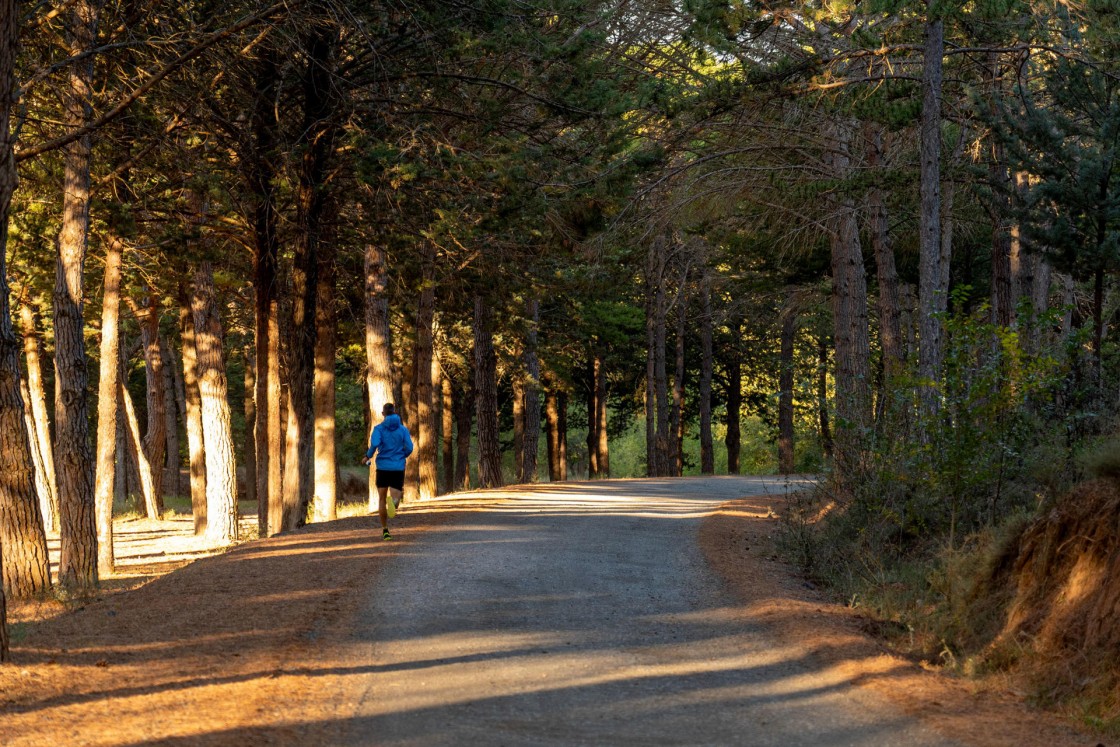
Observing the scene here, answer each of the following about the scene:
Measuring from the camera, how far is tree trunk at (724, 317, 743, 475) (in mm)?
50312

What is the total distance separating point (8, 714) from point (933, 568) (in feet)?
28.7

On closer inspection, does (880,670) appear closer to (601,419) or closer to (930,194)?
(930,194)

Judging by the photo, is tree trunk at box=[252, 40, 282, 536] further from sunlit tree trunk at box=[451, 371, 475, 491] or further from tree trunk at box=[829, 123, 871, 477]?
sunlit tree trunk at box=[451, 371, 475, 491]

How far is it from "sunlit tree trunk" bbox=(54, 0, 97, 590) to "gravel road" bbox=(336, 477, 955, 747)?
5.71m

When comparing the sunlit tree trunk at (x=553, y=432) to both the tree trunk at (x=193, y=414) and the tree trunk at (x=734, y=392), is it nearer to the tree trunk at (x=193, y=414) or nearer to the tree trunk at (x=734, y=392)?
the tree trunk at (x=734, y=392)

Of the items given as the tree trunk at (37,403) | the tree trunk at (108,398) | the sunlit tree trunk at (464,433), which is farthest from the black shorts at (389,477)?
the sunlit tree trunk at (464,433)

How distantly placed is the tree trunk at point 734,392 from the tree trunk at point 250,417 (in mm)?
19882

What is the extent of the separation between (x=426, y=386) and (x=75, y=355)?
1173cm

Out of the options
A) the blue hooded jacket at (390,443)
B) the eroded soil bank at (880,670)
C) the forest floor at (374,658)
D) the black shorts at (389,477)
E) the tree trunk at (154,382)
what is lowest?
the eroded soil bank at (880,670)

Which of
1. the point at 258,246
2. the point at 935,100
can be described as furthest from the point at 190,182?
the point at 935,100

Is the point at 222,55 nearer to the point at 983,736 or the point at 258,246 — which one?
the point at 258,246

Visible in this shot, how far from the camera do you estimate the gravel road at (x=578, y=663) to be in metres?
7.00

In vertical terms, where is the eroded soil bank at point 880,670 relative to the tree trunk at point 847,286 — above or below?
below

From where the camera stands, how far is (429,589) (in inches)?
466
